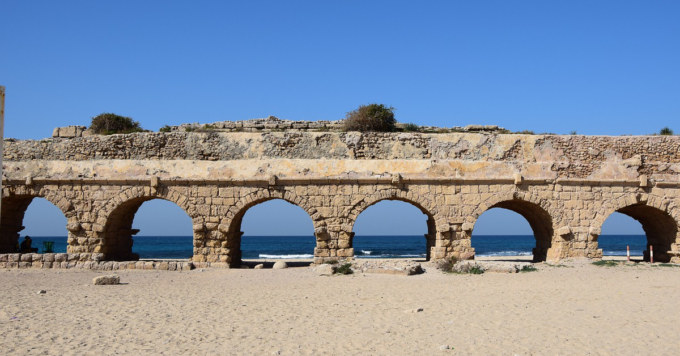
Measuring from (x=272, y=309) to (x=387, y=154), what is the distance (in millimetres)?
7439

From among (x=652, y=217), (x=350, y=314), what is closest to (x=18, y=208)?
(x=350, y=314)

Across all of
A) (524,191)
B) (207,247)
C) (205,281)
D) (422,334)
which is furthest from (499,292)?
(207,247)

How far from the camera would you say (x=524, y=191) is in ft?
46.6

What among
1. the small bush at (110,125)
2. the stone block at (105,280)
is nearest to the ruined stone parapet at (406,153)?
the small bush at (110,125)

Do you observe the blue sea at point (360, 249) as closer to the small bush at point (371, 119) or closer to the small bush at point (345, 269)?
the small bush at point (371, 119)

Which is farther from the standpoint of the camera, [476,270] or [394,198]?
[394,198]

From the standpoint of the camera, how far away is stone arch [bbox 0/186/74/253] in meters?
14.6

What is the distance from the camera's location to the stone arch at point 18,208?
575 inches

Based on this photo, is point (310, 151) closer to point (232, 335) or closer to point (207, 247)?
point (207, 247)

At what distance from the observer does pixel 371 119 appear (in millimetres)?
15516

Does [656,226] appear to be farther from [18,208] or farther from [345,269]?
[18,208]

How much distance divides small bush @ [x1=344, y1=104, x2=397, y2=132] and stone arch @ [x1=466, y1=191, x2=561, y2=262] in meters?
3.73

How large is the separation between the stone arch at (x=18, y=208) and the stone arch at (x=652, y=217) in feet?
46.9

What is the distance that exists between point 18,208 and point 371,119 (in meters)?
11.0
